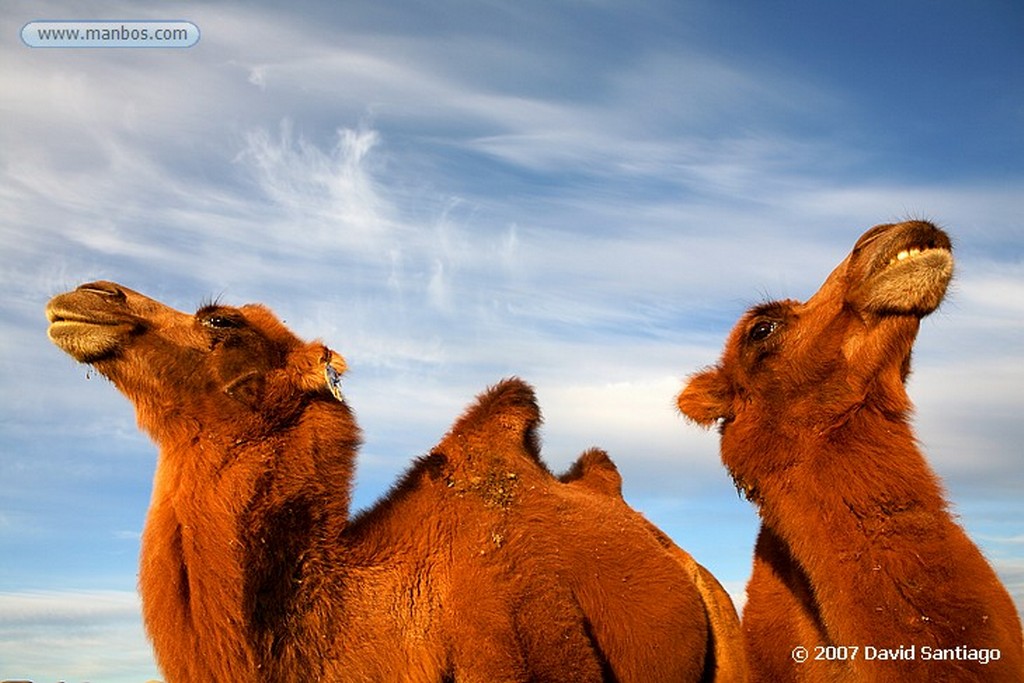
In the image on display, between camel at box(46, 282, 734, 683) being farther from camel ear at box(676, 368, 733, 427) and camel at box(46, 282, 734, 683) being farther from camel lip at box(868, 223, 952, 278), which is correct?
camel lip at box(868, 223, 952, 278)

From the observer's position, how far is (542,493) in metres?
7.86

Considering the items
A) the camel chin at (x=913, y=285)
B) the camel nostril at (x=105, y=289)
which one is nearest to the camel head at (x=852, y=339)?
the camel chin at (x=913, y=285)

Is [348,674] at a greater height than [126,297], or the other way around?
[126,297]

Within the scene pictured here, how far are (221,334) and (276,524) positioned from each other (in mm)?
1300

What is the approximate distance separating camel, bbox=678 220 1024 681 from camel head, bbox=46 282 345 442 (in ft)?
7.93

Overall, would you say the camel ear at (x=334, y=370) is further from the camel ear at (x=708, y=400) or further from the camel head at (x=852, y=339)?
the camel head at (x=852, y=339)

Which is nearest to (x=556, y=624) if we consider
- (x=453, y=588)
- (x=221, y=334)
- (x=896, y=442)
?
(x=453, y=588)

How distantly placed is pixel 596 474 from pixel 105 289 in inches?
178

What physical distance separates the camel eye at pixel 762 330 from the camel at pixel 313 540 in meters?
1.79

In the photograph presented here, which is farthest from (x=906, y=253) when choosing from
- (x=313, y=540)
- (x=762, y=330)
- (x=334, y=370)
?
(x=313, y=540)

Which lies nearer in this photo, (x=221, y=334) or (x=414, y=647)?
(x=414, y=647)

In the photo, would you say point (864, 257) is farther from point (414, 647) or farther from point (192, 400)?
point (192, 400)

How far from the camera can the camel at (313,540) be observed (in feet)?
21.5

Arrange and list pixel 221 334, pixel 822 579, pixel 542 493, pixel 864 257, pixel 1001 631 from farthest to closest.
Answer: pixel 542 493, pixel 221 334, pixel 864 257, pixel 822 579, pixel 1001 631
